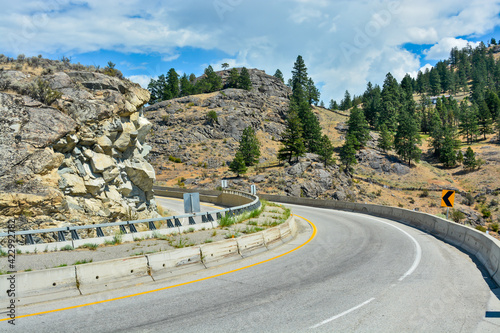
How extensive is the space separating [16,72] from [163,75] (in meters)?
112

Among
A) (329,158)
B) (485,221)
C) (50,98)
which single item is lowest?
(485,221)

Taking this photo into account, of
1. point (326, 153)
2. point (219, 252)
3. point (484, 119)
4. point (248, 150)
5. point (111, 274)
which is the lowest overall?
point (219, 252)

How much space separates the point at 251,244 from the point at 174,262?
3908 millimetres

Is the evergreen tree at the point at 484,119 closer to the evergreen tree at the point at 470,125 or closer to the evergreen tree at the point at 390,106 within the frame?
the evergreen tree at the point at 470,125

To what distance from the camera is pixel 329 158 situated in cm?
6325

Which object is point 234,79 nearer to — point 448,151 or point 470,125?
point 448,151

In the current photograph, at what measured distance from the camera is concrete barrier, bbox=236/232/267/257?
12273mm

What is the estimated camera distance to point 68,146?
17.4 meters

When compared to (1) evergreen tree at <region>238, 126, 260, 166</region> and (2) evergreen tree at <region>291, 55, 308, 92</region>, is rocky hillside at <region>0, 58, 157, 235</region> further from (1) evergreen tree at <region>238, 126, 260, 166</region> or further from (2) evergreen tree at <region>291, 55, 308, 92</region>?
(2) evergreen tree at <region>291, 55, 308, 92</region>

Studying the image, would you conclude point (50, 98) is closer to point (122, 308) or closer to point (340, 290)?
point (122, 308)

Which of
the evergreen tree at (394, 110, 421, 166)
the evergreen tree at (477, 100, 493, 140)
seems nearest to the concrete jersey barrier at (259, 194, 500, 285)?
the evergreen tree at (394, 110, 421, 166)

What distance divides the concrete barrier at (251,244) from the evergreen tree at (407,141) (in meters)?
76.0

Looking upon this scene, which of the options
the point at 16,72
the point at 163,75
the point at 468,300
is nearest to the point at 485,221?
the point at 468,300

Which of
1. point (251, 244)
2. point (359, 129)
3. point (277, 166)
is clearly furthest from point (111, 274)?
point (359, 129)
